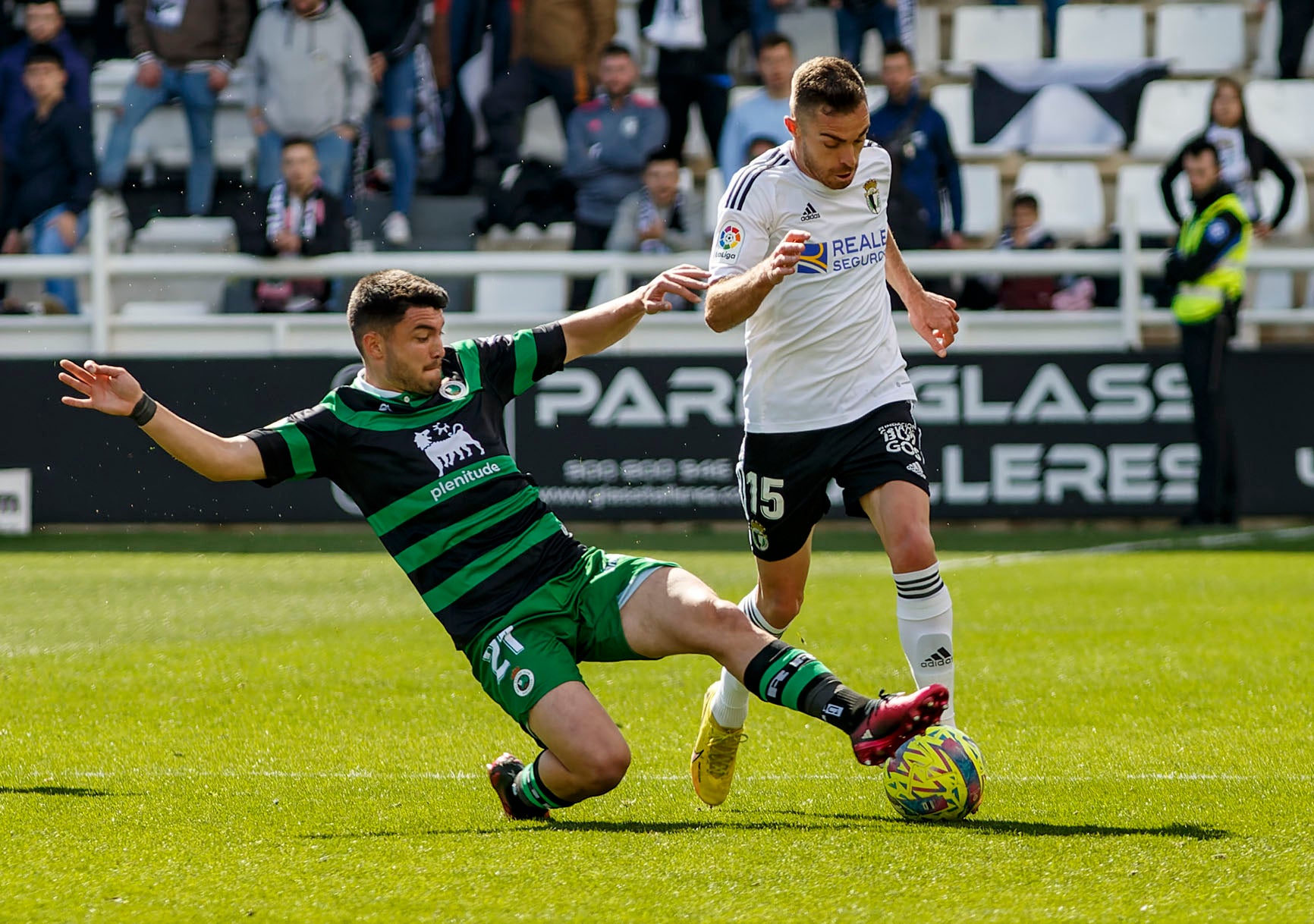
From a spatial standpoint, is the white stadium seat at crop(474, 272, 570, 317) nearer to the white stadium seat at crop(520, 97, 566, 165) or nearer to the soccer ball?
the white stadium seat at crop(520, 97, 566, 165)

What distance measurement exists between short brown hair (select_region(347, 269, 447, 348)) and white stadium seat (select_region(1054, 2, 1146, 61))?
13.6m

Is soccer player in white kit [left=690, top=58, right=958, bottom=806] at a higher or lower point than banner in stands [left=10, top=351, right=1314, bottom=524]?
higher

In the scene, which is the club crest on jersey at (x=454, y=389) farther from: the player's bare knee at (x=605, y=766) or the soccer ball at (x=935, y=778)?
the soccer ball at (x=935, y=778)

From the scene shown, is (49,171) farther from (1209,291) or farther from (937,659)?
(937,659)

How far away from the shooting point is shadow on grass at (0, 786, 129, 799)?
502cm

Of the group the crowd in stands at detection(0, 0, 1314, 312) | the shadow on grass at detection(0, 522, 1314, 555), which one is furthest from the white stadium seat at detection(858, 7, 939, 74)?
the shadow on grass at detection(0, 522, 1314, 555)

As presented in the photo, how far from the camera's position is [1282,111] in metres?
16.7

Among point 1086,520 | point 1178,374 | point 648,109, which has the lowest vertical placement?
point 1086,520

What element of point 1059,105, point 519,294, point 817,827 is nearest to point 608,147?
point 519,294

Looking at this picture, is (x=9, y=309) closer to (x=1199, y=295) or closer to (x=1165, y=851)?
(x=1199, y=295)

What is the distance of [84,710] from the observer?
650 centimetres

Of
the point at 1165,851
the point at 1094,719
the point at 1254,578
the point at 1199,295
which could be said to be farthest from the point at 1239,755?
the point at 1199,295

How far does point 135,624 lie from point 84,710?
2.50 meters

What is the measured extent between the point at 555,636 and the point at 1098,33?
14.2m
